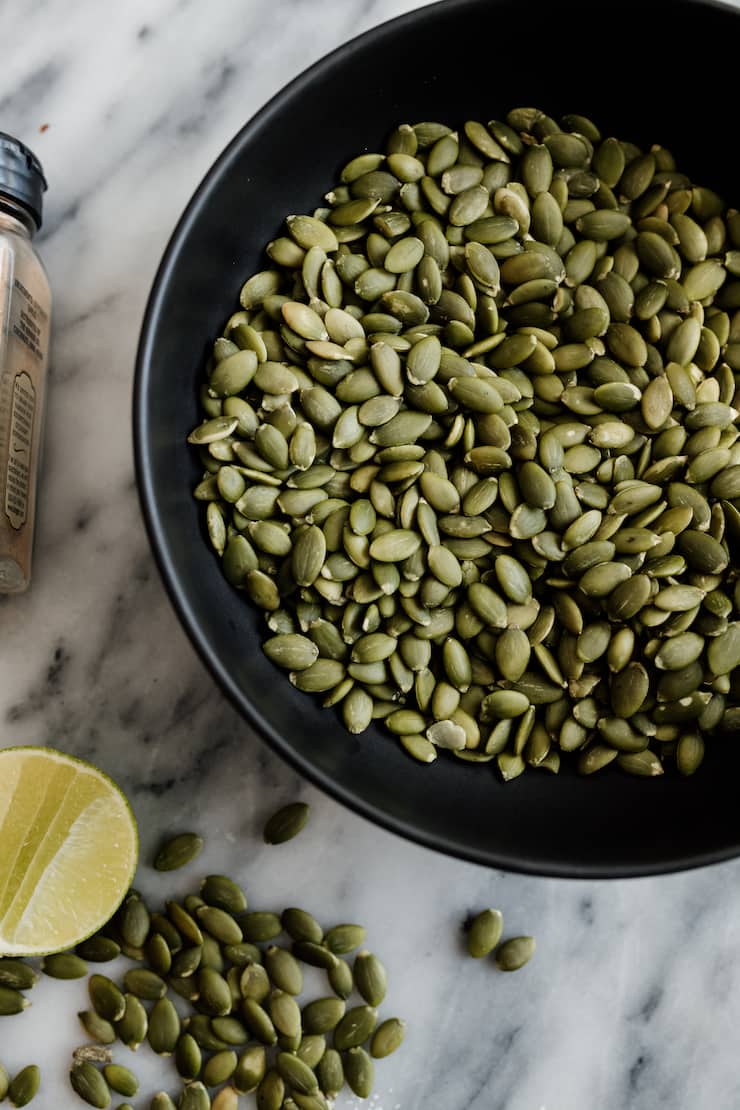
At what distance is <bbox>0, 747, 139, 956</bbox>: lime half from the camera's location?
0.93 m

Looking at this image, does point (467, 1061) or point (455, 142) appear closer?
point (455, 142)

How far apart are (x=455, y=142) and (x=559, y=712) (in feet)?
1.68

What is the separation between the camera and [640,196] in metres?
0.90

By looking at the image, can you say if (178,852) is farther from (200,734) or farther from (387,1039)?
(387,1039)

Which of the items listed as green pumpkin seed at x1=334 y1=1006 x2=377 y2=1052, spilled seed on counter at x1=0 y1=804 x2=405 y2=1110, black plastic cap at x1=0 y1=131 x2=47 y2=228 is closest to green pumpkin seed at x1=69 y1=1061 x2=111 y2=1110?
spilled seed on counter at x1=0 y1=804 x2=405 y2=1110

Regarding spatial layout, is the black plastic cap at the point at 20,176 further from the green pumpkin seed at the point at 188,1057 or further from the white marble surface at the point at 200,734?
the green pumpkin seed at the point at 188,1057

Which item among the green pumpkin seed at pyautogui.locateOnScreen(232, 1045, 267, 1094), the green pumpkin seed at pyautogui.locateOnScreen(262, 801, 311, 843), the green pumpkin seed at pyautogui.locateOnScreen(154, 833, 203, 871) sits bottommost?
the green pumpkin seed at pyautogui.locateOnScreen(232, 1045, 267, 1094)

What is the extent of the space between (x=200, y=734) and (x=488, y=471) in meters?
0.41

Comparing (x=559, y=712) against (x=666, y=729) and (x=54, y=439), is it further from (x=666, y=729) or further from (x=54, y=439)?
(x=54, y=439)

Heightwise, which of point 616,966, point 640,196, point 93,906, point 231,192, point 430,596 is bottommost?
point 93,906

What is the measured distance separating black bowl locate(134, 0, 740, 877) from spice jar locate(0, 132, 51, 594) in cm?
19

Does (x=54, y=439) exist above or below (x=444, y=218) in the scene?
below

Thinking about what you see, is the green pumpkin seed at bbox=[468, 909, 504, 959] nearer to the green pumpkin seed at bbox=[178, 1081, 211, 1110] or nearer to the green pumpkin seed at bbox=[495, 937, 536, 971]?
the green pumpkin seed at bbox=[495, 937, 536, 971]

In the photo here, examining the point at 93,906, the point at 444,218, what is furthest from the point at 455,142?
the point at 93,906
